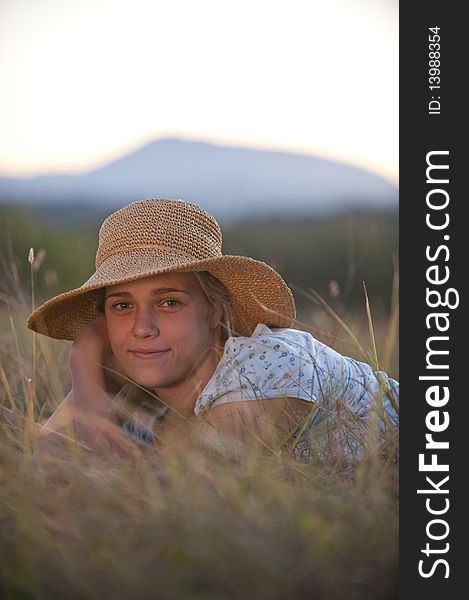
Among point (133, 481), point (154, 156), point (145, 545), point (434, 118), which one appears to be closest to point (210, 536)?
point (145, 545)

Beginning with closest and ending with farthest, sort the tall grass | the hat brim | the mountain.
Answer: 1. the tall grass
2. the hat brim
3. the mountain

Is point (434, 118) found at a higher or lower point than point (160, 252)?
higher

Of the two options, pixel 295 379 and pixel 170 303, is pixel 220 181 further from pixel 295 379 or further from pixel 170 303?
pixel 295 379

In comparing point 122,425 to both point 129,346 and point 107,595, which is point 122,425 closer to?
point 129,346

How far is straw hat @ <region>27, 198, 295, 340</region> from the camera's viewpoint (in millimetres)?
1978

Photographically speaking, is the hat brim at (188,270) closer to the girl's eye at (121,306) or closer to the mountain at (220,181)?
the girl's eye at (121,306)

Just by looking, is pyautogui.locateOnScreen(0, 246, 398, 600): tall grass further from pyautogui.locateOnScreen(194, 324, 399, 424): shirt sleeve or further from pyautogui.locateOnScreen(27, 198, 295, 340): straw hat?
pyautogui.locateOnScreen(27, 198, 295, 340): straw hat

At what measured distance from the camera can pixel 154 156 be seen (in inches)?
360

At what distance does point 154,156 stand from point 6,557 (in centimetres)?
804

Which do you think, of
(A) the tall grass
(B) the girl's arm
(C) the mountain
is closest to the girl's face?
(B) the girl's arm

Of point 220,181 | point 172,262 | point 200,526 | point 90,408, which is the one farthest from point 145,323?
point 220,181

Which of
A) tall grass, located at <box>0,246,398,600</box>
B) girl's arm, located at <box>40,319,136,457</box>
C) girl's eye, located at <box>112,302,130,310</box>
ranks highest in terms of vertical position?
girl's eye, located at <box>112,302,130,310</box>

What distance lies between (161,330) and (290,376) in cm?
34

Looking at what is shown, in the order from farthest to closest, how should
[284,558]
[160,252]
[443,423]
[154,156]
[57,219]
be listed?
1. [154,156]
2. [57,219]
3. [160,252]
4. [443,423]
5. [284,558]
